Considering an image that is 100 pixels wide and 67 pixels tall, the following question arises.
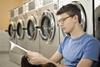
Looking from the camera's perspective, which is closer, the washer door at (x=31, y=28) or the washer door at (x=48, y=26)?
the washer door at (x=48, y=26)

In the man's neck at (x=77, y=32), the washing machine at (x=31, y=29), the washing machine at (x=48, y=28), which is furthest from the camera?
the washing machine at (x=31, y=29)

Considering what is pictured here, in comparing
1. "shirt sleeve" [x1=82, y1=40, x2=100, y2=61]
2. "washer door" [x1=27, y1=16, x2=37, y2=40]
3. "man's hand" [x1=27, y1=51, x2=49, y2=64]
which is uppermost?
"washer door" [x1=27, y1=16, x2=37, y2=40]

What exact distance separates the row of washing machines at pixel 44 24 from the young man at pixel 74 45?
22 centimetres

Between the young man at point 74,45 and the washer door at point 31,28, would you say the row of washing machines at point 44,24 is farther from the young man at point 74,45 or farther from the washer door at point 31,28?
the young man at point 74,45

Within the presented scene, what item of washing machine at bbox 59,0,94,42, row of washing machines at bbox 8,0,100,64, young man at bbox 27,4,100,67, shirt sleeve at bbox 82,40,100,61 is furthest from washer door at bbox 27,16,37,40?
shirt sleeve at bbox 82,40,100,61

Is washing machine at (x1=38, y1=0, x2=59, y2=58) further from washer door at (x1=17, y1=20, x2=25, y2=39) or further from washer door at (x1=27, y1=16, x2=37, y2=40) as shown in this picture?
washer door at (x1=17, y1=20, x2=25, y2=39)

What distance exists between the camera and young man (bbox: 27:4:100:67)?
1.86m

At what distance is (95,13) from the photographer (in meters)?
2.20

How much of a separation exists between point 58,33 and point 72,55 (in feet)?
2.86

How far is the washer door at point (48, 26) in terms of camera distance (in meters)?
2.97

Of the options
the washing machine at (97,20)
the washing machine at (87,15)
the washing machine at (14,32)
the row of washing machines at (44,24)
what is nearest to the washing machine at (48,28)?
the row of washing machines at (44,24)

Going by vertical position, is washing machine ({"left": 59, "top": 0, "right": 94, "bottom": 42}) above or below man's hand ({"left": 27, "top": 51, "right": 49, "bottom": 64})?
above

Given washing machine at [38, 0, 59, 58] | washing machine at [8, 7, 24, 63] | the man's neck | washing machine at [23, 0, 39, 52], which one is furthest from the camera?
washing machine at [8, 7, 24, 63]

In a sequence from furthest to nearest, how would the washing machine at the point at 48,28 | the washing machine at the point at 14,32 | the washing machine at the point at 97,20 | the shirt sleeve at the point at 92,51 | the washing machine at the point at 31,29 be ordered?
the washing machine at the point at 14,32 → the washing machine at the point at 31,29 → the washing machine at the point at 48,28 → the washing machine at the point at 97,20 → the shirt sleeve at the point at 92,51
